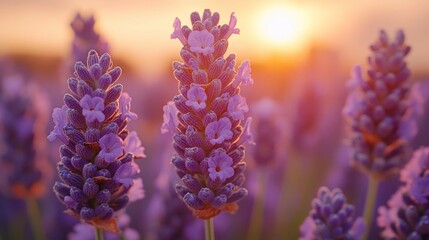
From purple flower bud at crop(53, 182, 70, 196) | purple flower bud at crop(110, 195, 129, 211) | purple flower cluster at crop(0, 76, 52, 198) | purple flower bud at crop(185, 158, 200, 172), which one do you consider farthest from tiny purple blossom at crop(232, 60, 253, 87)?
purple flower cluster at crop(0, 76, 52, 198)

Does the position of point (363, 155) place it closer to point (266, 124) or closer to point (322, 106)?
point (266, 124)

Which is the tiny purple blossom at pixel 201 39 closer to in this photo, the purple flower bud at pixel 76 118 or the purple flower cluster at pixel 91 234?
the purple flower bud at pixel 76 118

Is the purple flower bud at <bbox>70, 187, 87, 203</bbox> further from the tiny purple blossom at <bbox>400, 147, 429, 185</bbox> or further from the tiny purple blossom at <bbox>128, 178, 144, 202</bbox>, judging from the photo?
the tiny purple blossom at <bbox>400, 147, 429, 185</bbox>

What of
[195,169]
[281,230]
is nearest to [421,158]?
[195,169]

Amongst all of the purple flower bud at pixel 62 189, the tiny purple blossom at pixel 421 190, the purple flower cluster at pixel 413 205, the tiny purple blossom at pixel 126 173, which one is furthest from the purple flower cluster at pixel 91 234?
the tiny purple blossom at pixel 421 190

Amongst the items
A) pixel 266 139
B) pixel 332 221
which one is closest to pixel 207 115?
pixel 332 221

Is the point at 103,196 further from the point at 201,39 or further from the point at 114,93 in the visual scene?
the point at 201,39

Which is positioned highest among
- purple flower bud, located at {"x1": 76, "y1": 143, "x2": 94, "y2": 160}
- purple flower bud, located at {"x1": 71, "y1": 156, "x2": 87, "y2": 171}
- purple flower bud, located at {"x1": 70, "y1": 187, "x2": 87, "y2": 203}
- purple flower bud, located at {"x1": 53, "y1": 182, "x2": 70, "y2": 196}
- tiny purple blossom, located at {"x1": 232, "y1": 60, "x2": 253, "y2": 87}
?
tiny purple blossom, located at {"x1": 232, "y1": 60, "x2": 253, "y2": 87}
